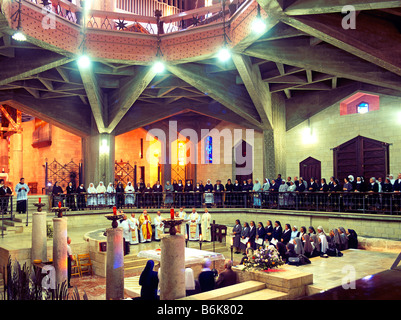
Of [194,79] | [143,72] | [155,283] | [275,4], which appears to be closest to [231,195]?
[194,79]

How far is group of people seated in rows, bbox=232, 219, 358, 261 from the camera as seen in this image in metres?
10.8

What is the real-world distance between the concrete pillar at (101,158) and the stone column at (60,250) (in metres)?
9.83

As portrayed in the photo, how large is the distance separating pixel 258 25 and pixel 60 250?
27.9 feet

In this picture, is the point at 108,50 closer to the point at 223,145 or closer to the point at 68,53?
the point at 68,53

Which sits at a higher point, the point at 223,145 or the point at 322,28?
the point at 322,28

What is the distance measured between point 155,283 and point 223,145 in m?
15.8

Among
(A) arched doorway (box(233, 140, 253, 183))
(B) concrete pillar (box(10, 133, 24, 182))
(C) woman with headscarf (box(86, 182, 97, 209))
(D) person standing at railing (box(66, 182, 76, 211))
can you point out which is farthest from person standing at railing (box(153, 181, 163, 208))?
(B) concrete pillar (box(10, 133, 24, 182))

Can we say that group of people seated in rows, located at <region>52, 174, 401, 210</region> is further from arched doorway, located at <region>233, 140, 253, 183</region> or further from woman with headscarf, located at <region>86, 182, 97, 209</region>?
arched doorway, located at <region>233, 140, 253, 183</region>

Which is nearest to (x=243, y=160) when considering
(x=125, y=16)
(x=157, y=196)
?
(x=157, y=196)

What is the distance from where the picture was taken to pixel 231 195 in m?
17.3

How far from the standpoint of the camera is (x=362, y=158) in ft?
54.7

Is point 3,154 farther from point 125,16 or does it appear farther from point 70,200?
point 125,16

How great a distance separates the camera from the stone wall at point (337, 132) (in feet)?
51.1

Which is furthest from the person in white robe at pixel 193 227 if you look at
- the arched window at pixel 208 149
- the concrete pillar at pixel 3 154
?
the concrete pillar at pixel 3 154
